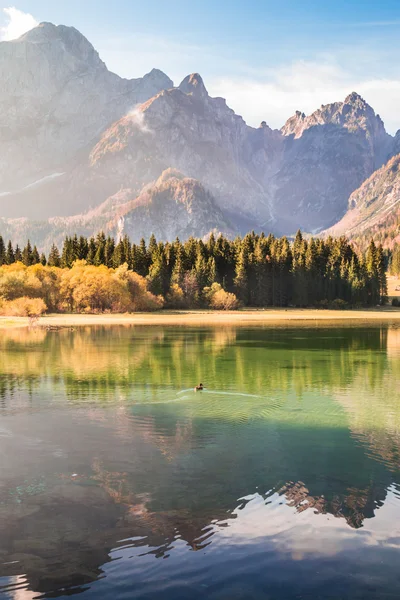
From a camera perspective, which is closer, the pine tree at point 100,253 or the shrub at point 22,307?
the shrub at point 22,307

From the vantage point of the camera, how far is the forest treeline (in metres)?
132

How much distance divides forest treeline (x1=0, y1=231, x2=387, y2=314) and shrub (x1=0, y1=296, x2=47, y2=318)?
31.9 feet

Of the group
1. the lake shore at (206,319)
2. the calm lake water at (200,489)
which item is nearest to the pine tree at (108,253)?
the lake shore at (206,319)

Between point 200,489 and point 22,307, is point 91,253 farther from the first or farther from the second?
point 200,489

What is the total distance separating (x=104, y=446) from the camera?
22.3 metres

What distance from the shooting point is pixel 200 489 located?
17297 millimetres

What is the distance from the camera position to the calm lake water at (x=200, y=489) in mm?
12312

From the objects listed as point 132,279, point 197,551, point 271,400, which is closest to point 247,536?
point 197,551

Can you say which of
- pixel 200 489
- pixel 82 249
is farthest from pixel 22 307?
pixel 200 489

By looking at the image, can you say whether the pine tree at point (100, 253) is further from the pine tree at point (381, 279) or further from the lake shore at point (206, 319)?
the pine tree at point (381, 279)

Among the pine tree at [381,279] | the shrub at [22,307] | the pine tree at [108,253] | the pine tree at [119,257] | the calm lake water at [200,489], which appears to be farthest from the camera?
the pine tree at [381,279]

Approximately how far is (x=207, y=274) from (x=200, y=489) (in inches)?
5457

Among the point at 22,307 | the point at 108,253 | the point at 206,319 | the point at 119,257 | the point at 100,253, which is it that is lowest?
the point at 206,319

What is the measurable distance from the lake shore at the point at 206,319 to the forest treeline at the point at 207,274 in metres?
7.06
